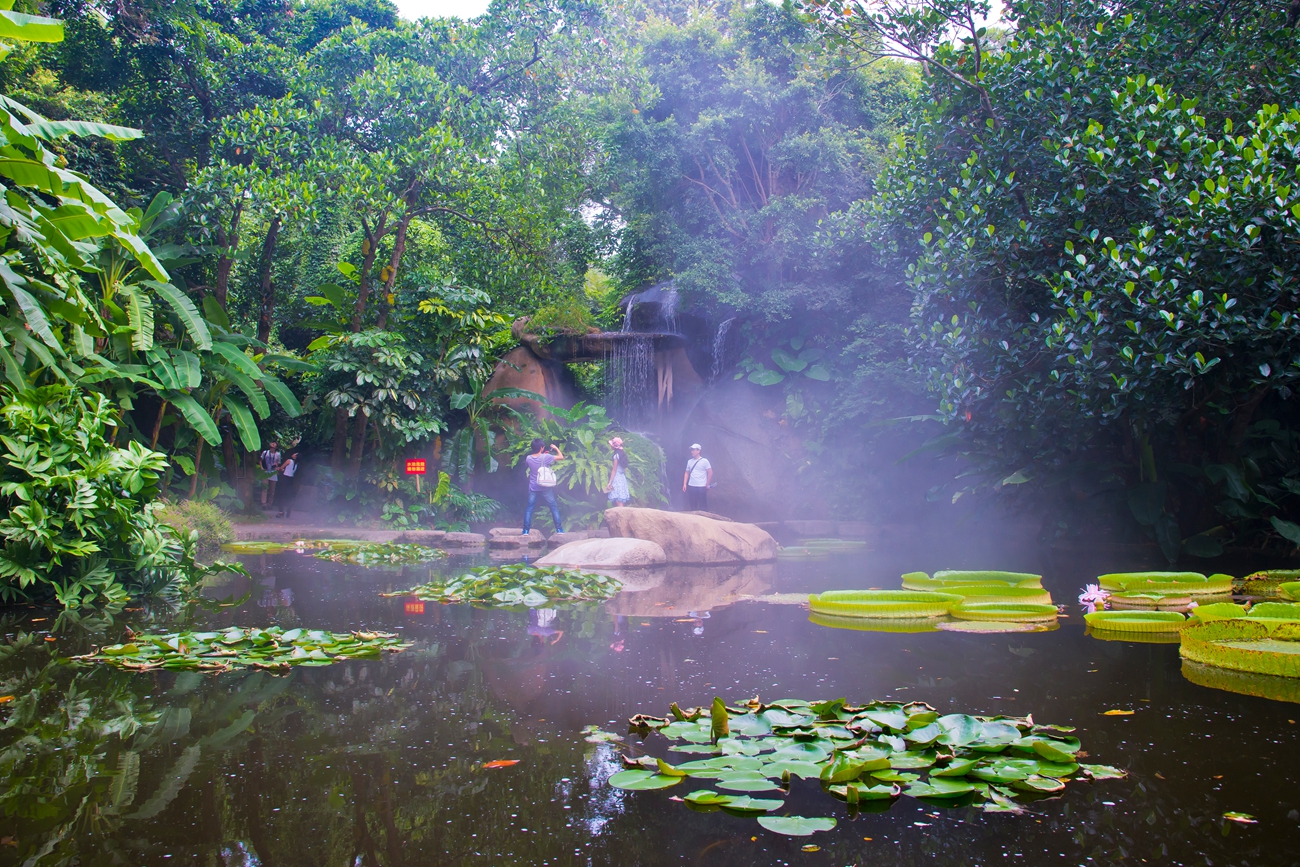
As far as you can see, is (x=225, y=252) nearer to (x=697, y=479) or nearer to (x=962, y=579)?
(x=697, y=479)

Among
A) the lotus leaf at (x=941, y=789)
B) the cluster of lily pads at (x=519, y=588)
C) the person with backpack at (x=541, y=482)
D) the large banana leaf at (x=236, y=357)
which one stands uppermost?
the large banana leaf at (x=236, y=357)

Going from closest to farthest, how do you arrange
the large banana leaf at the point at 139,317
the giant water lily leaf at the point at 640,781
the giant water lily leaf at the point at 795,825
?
the giant water lily leaf at the point at 795,825
the giant water lily leaf at the point at 640,781
the large banana leaf at the point at 139,317

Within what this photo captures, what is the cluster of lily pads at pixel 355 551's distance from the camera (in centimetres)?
941

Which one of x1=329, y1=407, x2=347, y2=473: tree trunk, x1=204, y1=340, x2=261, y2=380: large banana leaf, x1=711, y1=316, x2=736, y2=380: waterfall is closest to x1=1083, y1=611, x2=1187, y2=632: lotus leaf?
x1=204, y1=340, x2=261, y2=380: large banana leaf

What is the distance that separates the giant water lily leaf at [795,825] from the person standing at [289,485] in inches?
582

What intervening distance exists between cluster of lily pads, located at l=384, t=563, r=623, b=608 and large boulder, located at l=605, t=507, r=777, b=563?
7.06ft

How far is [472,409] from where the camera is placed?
1555cm

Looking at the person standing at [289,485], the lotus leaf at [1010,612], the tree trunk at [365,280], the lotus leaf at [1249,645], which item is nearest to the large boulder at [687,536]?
the lotus leaf at [1010,612]

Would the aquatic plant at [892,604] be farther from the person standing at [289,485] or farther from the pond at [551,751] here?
the person standing at [289,485]

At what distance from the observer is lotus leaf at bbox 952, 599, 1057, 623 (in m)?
5.02

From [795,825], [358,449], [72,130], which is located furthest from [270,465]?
[795,825]

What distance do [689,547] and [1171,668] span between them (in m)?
Answer: 5.69

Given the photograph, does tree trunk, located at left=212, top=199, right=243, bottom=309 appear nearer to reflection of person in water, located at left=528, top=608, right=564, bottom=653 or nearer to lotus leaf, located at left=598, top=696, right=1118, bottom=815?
reflection of person in water, located at left=528, top=608, right=564, bottom=653

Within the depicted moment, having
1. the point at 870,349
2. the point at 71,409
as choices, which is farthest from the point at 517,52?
the point at 71,409
